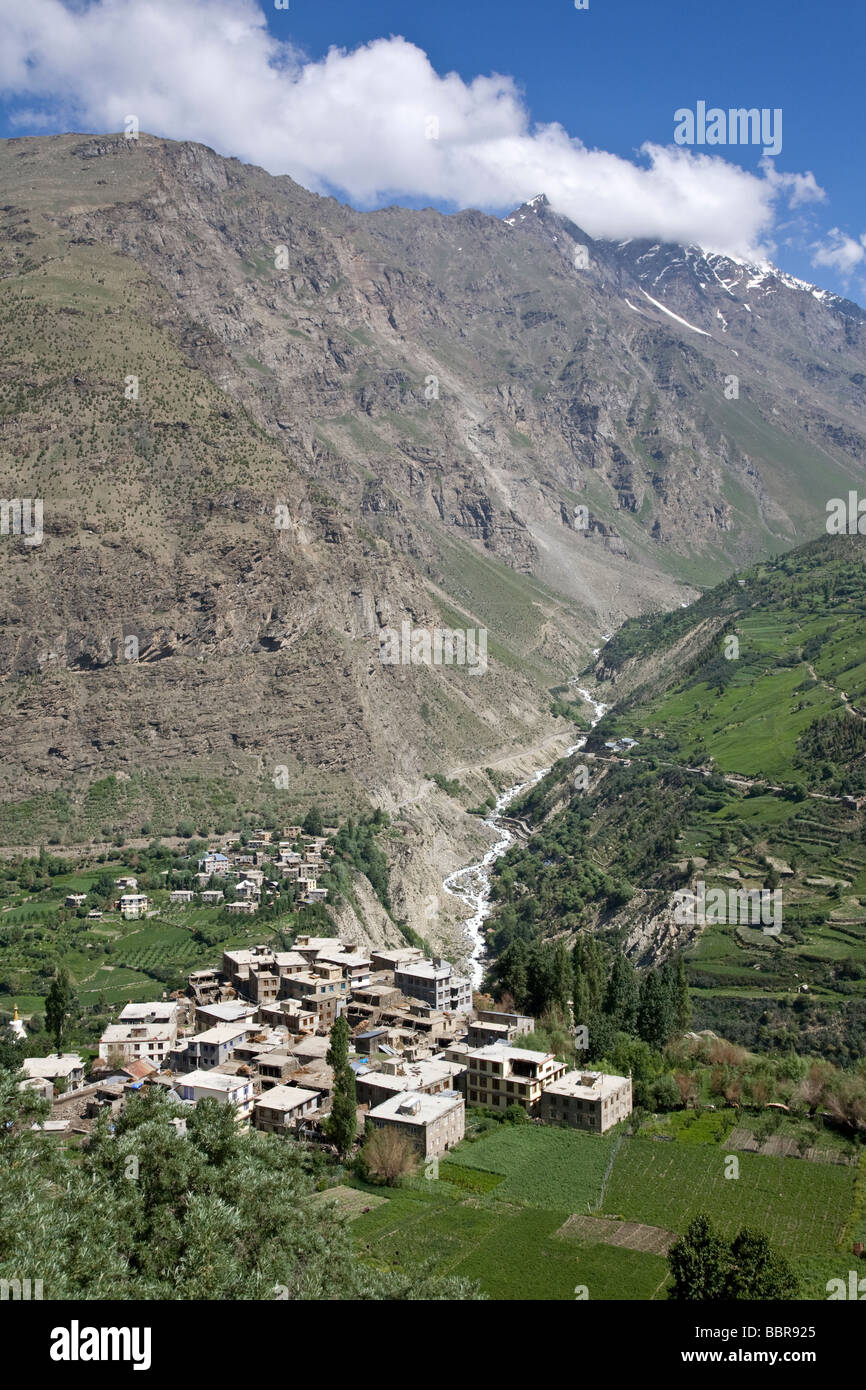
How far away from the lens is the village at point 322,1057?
45906 mm

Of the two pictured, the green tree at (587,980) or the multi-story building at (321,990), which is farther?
the multi-story building at (321,990)

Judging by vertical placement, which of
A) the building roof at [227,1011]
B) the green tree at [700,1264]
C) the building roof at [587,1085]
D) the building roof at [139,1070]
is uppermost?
the green tree at [700,1264]

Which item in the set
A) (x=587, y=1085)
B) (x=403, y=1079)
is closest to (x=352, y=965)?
(x=403, y=1079)

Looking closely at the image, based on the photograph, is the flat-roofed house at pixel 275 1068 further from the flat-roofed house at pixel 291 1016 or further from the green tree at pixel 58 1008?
the green tree at pixel 58 1008

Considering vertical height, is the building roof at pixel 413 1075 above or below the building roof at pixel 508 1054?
below

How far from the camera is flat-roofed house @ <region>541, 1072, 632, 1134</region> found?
46875 mm

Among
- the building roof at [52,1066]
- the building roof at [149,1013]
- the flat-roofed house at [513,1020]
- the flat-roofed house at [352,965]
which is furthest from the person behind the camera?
the flat-roofed house at [352,965]

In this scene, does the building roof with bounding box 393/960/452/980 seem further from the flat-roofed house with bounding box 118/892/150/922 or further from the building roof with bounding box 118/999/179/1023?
the flat-roofed house with bounding box 118/892/150/922

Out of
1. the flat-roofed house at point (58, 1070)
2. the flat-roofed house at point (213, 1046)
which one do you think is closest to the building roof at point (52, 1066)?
the flat-roofed house at point (58, 1070)

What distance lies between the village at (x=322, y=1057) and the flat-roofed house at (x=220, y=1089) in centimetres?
9

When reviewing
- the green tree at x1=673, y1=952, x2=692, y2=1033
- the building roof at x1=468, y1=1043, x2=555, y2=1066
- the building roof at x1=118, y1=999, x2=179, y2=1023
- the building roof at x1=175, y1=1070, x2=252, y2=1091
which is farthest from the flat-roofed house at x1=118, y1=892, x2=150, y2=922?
the green tree at x1=673, y1=952, x2=692, y2=1033

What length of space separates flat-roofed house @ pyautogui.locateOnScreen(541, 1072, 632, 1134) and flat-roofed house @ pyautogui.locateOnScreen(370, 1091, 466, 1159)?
13.0ft

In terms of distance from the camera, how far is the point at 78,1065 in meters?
51.6
